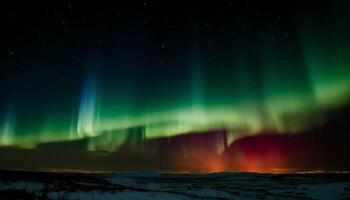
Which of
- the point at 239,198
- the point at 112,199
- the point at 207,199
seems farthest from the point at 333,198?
the point at 112,199

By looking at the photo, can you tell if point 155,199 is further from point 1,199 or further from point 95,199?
point 1,199

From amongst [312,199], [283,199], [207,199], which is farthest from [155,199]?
[312,199]

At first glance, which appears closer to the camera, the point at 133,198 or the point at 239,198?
the point at 133,198

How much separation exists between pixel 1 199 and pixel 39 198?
16.1ft

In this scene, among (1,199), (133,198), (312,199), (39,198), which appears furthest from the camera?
(312,199)

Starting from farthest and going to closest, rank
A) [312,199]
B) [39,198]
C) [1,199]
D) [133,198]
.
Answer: [312,199] < [133,198] < [39,198] < [1,199]

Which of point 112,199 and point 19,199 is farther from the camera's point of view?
point 112,199

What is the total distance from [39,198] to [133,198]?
488 inches

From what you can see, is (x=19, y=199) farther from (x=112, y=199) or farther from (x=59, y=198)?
(x=112, y=199)

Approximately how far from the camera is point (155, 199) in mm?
47812

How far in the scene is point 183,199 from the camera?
49156mm

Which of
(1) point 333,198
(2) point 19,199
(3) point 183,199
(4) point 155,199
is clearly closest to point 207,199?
(3) point 183,199

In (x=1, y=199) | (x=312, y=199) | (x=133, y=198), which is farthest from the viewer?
(x=312, y=199)

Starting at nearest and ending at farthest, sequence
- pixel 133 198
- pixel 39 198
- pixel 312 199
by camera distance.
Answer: pixel 39 198 < pixel 133 198 < pixel 312 199
